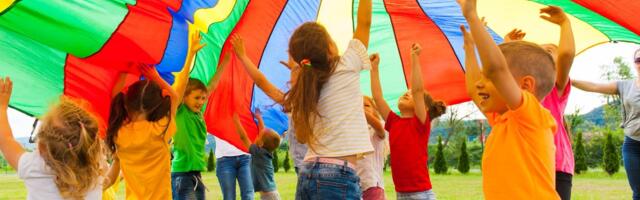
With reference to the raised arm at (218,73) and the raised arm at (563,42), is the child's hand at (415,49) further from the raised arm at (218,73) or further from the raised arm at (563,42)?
the raised arm at (218,73)

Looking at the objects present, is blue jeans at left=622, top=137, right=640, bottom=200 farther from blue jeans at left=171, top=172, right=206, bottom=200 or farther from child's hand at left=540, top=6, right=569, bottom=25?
blue jeans at left=171, top=172, right=206, bottom=200

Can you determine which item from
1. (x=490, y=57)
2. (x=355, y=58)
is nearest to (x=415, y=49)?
(x=355, y=58)

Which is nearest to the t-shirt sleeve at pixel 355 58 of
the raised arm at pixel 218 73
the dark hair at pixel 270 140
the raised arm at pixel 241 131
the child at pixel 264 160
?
the raised arm at pixel 218 73

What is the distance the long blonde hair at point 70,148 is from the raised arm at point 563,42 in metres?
1.91

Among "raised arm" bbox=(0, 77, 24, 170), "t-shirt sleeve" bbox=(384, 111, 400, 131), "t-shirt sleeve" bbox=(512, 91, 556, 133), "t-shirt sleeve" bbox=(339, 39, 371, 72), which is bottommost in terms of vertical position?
"t-shirt sleeve" bbox=(384, 111, 400, 131)

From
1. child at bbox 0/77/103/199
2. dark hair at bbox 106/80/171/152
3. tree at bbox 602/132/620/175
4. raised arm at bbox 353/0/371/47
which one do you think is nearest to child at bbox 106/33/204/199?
dark hair at bbox 106/80/171/152

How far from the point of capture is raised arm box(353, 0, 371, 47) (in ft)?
11.0

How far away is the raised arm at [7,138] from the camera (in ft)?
10.3

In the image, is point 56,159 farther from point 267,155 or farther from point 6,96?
point 267,155

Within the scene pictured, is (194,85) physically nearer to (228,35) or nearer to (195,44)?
(228,35)

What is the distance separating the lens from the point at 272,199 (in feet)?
21.6

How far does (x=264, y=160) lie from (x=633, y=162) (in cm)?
296

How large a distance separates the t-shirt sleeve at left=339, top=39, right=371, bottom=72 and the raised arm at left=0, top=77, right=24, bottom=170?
1440 mm

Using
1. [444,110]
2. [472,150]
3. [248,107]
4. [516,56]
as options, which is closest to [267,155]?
[248,107]
